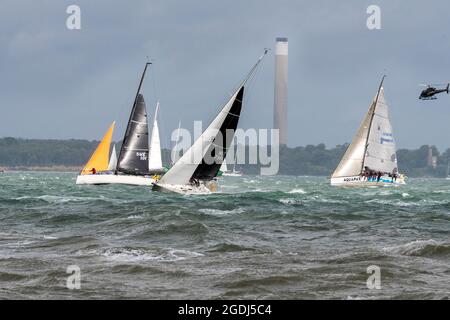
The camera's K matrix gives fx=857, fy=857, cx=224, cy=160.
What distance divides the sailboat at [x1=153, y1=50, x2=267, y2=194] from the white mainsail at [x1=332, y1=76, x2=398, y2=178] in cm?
3668

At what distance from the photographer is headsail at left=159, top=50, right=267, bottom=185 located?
49875mm

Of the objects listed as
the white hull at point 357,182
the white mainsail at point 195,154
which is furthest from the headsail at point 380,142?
the white mainsail at point 195,154

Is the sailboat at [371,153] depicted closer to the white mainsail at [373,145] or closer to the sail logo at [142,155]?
the white mainsail at [373,145]

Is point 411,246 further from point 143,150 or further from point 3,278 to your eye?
point 143,150

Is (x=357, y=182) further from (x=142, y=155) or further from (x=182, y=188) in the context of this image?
(x=182, y=188)

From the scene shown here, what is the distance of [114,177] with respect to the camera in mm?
69438

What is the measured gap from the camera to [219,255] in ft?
69.0

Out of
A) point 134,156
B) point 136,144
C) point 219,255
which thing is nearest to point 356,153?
point 134,156

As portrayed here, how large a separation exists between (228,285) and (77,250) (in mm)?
6380

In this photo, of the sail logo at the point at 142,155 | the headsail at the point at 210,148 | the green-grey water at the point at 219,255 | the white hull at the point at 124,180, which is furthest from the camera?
the sail logo at the point at 142,155

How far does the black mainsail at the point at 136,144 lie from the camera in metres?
69.4

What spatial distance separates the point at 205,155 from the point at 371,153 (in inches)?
1664

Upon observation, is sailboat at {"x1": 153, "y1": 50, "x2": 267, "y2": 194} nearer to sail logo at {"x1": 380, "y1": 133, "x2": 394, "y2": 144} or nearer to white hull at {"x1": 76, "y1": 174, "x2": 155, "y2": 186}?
white hull at {"x1": 76, "y1": 174, "x2": 155, "y2": 186}
